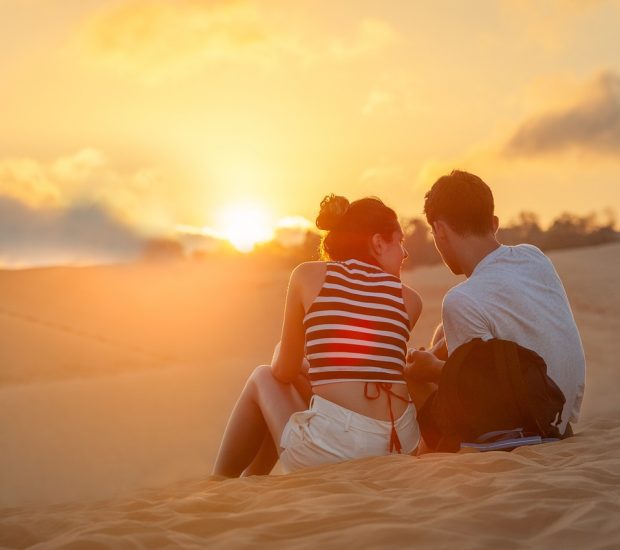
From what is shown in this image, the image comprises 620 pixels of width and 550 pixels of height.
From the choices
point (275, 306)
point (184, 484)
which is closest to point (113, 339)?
point (275, 306)

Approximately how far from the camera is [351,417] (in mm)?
4363

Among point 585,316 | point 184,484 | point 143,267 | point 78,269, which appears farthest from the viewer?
point 143,267

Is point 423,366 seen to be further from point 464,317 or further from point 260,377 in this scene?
point 260,377

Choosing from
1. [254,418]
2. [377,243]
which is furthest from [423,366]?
[254,418]

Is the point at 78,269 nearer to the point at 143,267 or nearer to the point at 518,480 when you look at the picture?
the point at 143,267

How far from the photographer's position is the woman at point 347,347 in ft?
14.4

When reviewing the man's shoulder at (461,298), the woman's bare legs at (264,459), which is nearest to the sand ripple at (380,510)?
the woman's bare legs at (264,459)

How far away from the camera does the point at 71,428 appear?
1000 cm

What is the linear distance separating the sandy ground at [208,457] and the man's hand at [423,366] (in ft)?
1.99

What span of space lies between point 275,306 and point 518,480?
1855 cm

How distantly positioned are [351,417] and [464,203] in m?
1.35

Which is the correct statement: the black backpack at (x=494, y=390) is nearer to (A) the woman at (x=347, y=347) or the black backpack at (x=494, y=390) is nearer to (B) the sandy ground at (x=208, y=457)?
(B) the sandy ground at (x=208, y=457)

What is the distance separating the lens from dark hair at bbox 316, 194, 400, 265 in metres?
4.59

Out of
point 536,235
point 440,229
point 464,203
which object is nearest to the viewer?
point 464,203
